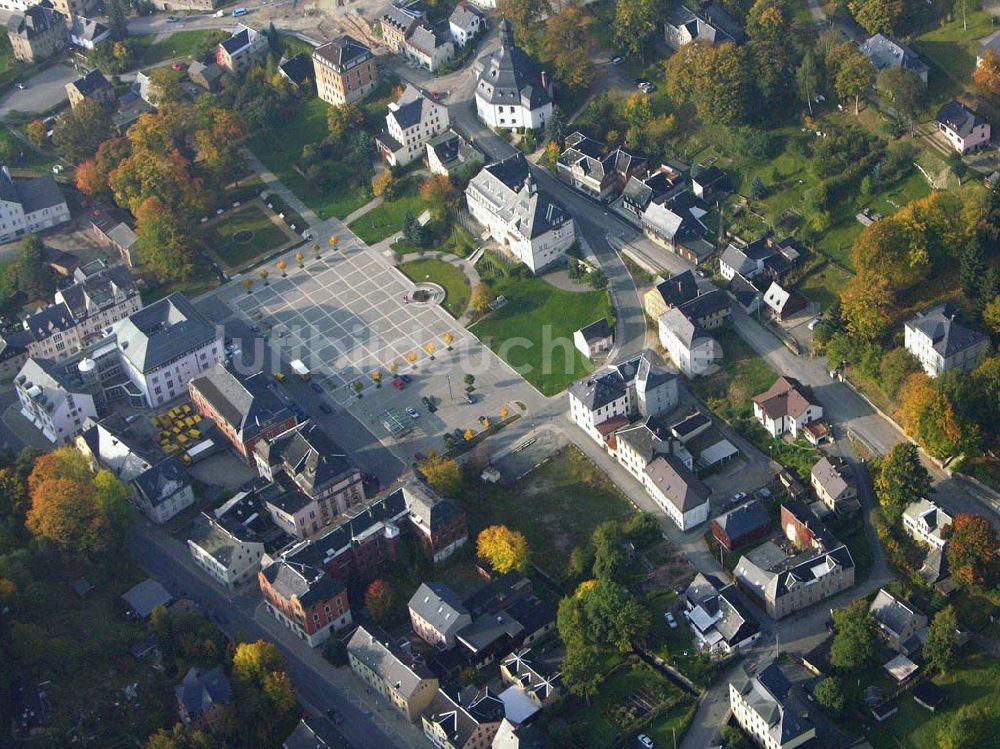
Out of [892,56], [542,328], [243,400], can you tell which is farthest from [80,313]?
[892,56]

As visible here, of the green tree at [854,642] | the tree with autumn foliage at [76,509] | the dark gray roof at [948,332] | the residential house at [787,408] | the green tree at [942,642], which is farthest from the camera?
the residential house at [787,408]

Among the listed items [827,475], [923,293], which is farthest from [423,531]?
[923,293]

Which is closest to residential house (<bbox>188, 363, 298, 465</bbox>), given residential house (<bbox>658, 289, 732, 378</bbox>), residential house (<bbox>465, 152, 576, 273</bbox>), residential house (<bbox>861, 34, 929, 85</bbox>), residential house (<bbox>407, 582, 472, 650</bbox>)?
residential house (<bbox>407, 582, 472, 650</bbox>)

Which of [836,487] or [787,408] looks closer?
[836,487]

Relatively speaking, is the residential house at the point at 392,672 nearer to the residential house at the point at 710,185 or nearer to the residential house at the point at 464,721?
the residential house at the point at 464,721

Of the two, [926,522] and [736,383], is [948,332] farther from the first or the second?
[736,383]

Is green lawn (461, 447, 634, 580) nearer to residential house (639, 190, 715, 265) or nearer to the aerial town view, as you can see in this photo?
the aerial town view

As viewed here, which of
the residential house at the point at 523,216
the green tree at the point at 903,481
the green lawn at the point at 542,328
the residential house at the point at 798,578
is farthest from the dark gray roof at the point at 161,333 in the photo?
the green tree at the point at 903,481
